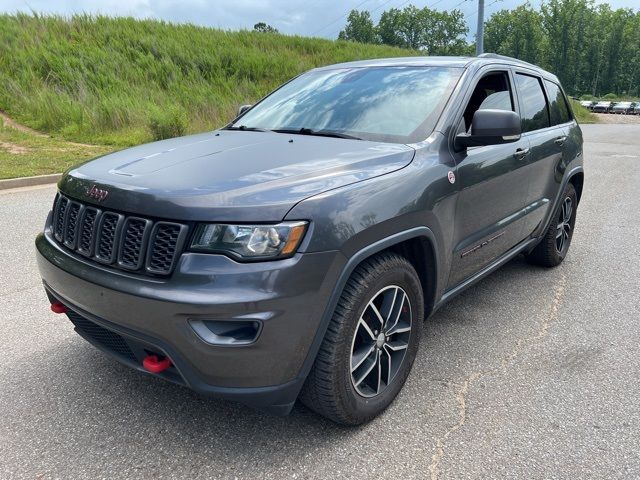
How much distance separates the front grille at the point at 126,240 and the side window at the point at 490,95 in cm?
196

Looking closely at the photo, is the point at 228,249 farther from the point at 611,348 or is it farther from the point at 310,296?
the point at 611,348

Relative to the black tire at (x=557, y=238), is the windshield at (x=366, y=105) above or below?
above

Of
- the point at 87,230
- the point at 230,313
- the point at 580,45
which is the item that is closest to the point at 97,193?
the point at 87,230

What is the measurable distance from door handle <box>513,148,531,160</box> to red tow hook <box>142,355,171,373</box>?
8.62 ft

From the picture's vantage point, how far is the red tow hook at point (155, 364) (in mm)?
2125

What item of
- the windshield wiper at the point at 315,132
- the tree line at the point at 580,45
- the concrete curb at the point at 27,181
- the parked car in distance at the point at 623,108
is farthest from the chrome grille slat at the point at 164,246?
the tree line at the point at 580,45

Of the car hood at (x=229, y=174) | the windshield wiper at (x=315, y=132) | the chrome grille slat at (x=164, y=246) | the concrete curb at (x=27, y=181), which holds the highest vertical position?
the windshield wiper at (x=315, y=132)

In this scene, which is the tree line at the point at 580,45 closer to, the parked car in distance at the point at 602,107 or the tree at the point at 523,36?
the tree at the point at 523,36

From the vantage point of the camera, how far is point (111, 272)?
2.16m

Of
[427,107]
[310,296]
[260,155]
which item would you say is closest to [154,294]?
[310,296]

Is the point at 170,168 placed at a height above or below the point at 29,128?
above

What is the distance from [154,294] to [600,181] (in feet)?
34.1

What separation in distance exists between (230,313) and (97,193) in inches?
34.7

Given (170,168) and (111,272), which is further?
(170,168)
